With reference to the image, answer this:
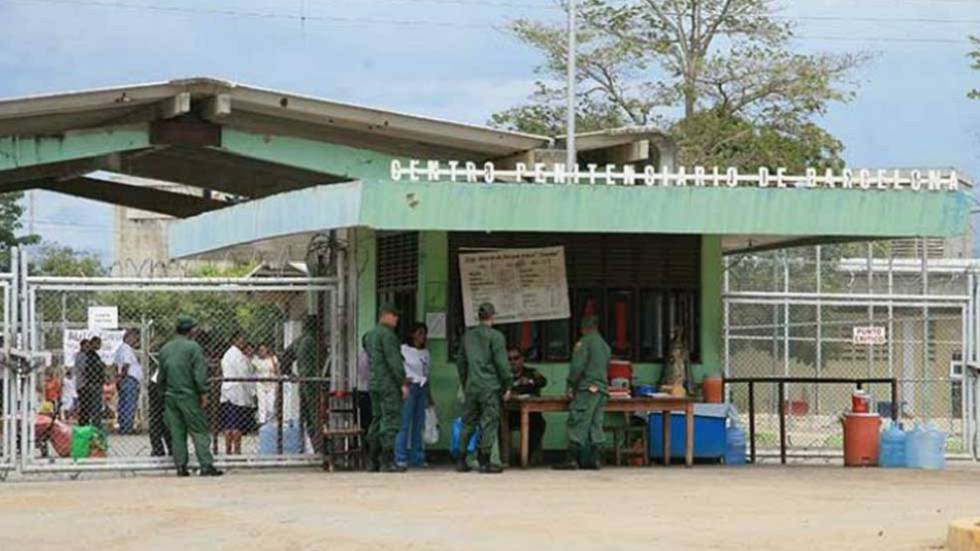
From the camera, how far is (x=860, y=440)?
846 inches

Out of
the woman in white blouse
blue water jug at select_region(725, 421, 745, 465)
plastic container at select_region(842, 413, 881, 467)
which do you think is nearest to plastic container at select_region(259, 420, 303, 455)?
the woman in white blouse

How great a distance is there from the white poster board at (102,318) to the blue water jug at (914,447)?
9036 mm

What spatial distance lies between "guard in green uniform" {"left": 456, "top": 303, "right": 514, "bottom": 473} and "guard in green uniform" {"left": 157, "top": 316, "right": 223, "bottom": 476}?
2.71 meters

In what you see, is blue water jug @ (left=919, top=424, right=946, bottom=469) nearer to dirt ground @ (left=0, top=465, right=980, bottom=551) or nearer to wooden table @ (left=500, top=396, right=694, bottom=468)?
dirt ground @ (left=0, top=465, right=980, bottom=551)

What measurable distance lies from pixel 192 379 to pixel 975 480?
317 inches

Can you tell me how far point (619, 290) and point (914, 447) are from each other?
3.66 m

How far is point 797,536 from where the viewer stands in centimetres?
1425

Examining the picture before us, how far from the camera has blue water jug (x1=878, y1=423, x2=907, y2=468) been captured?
70.4ft

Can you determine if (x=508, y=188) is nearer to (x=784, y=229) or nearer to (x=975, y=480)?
(x=784, y=229)

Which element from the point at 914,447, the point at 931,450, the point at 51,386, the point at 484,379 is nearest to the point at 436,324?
the point at 484,379

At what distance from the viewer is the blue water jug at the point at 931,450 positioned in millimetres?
21250

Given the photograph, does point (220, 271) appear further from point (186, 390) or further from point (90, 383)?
point (186, 390)

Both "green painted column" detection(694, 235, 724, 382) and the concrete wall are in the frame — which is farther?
"green painted column" detection(694, 235, 724, 382)

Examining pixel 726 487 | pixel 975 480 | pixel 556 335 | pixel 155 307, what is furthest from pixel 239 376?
pixel 155 307
